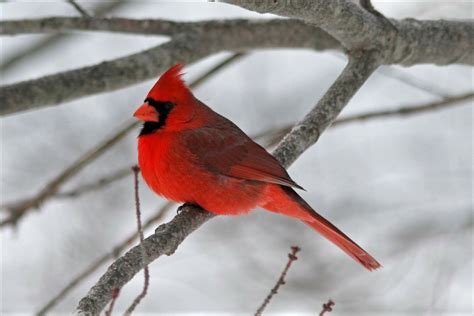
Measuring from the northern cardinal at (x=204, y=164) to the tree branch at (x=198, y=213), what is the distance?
12 centimetres

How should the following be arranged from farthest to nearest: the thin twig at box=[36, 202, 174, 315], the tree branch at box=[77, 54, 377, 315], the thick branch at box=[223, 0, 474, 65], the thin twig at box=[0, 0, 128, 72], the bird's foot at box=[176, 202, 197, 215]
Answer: the thin twig at box=[0, 0, 128, 72] < the thin twig at box=[36, 202, 174, 315] < the bird's foot at box=[176, 202, 197, 215] < the thick branch at box=[223, 0, 474, 65] < the tree branch at box=[77, 54, 377, 315]

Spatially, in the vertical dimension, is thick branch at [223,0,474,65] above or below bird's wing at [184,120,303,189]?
above

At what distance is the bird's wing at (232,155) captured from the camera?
11.3 feet

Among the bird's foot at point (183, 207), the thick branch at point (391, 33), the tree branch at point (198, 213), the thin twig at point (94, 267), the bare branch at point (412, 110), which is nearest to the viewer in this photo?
the tree branch at point (198, 213)

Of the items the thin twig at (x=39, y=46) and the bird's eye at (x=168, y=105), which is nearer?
the bird's eye at (x=168, y=105)

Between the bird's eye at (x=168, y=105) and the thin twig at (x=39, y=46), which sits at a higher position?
the thin twig at (x=39, y=46)

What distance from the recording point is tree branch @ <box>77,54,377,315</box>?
7.50 ft

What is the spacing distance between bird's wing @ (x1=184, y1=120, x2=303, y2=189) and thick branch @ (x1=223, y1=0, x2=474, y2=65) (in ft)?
2.03

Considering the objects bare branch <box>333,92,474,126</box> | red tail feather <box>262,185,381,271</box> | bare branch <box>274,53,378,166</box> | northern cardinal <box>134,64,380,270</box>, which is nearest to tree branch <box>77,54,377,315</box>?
bare branch <box>274,53,378,166</box>

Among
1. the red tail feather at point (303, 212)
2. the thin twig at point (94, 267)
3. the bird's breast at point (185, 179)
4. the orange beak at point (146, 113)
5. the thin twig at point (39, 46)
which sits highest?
the thin twig at point (39, 46)

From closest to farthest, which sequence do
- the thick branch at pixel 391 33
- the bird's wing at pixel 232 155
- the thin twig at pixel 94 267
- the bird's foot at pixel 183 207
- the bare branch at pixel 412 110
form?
the thick branch at pixel 391 33 < the bird's foot at pixel 183 207 < the thin twig at pixel 94 267 < the bird's wing at pixel 232 155 < the bare branch at pixel 412 110

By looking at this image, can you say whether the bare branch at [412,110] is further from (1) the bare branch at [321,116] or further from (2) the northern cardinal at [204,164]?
(2) the northern cardinal at [204,164]

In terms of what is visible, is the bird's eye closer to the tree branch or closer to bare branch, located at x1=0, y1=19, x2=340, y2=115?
bare branch, located at x1=0, y1=19, x2=340, y2=115

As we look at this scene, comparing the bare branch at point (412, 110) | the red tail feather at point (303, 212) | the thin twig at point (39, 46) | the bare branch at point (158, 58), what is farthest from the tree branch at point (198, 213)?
the thin twig at point (39, 46)
